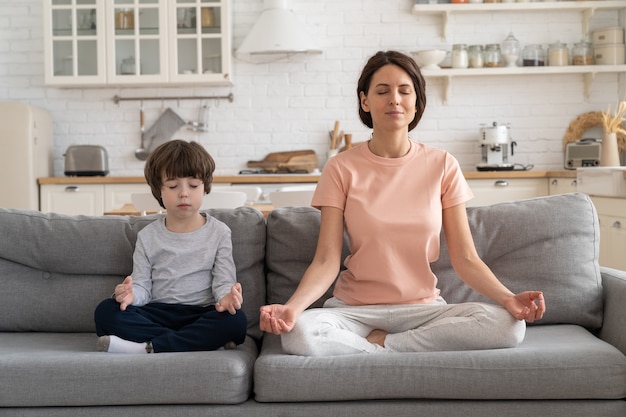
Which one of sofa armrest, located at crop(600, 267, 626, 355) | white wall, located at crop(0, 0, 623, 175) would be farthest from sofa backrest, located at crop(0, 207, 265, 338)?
white wall, located at crop(0, 0, 623, 175)

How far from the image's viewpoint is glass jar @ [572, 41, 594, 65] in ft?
18.1

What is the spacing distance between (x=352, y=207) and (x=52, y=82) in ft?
13.0

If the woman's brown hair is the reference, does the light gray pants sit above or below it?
below

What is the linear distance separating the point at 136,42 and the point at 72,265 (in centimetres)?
340

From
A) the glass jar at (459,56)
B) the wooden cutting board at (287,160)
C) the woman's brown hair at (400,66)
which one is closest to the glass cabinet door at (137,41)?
the wooden cutting board at (287,160)

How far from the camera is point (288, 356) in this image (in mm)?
1996

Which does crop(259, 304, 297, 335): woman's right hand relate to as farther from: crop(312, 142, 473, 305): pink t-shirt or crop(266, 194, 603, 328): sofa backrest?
crop(266, 194, 603, 328): sofa backrest

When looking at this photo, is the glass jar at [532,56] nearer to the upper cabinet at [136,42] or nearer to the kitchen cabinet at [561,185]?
the kitchen cabinet at [561,185]

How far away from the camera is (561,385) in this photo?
74.7 inches

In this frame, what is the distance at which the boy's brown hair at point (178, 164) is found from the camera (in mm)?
2291

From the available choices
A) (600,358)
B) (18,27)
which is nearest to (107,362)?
(600,358)

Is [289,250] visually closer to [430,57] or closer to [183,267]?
[183,267]

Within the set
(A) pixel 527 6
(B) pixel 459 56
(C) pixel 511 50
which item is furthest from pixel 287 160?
(A) pixel 527 6

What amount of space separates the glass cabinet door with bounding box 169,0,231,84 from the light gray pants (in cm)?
371
